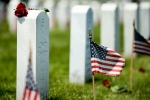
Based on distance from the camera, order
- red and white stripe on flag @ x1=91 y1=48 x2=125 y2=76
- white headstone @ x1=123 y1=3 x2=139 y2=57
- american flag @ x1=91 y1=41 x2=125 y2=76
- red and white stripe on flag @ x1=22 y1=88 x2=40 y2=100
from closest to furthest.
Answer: red and white stripe on flag @ x1=22 y1=88 x2=40 y2=100
american flag @ x1=91 y1=41 x2=125 y2=76
red and white stripe on flag @ x1=91 y1=48 x2=125 y2=76
white headstone @ x1=123 y1=3 x2=139 y2=57

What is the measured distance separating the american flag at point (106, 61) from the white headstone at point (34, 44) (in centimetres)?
71

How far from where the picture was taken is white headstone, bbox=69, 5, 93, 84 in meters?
6.97

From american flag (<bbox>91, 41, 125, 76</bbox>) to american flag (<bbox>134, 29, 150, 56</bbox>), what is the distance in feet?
4.78

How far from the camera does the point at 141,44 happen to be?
21.5 feet

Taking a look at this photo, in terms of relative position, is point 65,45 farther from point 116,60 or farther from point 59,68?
point 116,60

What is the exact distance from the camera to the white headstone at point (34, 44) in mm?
4883

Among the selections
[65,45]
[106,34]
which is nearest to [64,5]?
[65,45]

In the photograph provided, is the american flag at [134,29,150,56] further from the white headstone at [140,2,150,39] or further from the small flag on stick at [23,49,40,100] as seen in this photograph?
the white headstone at [140,2,150,39]

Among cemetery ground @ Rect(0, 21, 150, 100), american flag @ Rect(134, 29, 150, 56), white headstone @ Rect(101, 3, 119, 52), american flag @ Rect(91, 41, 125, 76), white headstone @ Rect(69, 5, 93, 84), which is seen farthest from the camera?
white headstone @ Rect(101, 3, 119, 52)

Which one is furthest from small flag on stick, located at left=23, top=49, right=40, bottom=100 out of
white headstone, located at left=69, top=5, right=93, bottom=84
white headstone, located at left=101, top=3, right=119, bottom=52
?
white headstone, located at left=101, top=3, right=119, bottom=52

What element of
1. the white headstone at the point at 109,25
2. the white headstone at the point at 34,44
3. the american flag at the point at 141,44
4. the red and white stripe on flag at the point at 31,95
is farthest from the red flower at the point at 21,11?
the white headstone at the point at 109,25

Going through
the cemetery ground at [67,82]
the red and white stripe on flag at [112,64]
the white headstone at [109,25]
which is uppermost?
the white headstone at [109,25]

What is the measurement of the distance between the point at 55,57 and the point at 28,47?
5.39m

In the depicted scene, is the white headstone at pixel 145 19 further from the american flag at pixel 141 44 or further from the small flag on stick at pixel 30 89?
the small flag on stick at pixel 30 89
